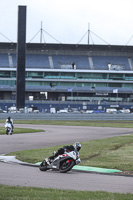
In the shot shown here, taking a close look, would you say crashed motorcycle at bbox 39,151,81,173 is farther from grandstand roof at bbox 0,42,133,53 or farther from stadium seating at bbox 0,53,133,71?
grandstand roof at bbox 0,42,133,53

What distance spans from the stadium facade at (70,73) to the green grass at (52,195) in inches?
3533

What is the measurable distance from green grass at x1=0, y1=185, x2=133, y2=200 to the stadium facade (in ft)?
294

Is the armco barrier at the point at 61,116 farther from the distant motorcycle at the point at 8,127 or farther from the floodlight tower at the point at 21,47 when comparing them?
the distant motorcycle at the point at 8,127

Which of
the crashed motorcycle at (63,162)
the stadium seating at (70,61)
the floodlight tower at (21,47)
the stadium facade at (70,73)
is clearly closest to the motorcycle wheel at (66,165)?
the crashed motorcycle at (63,162)

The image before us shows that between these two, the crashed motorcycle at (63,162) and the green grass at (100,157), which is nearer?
the crashed motorcycle at (63,162)

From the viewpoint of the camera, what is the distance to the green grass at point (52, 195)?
9.20 metres

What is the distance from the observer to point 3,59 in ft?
356

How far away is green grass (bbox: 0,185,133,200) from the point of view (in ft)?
30.2

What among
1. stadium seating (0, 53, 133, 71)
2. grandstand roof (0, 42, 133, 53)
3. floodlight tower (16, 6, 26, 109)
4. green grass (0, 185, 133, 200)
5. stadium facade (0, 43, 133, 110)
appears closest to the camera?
green grass (0, 185, 133, 200)

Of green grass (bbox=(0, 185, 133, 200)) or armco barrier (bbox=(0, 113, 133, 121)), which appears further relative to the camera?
armco barrier (bbox=(0, 113, 133, 121))

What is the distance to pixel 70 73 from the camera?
349ft

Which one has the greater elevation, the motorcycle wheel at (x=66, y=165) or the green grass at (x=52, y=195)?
the motorcycle wheel at (x=66, y=165)

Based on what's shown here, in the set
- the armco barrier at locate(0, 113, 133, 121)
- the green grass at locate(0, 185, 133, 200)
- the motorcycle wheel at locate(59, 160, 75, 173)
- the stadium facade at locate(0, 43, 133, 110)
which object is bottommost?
the green grass at locate(0, 185, 133, 200)

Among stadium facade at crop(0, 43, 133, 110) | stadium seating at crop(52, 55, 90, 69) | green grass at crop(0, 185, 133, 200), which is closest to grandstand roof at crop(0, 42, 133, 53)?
stadium facade at crop(0, 43, 133, 110)
